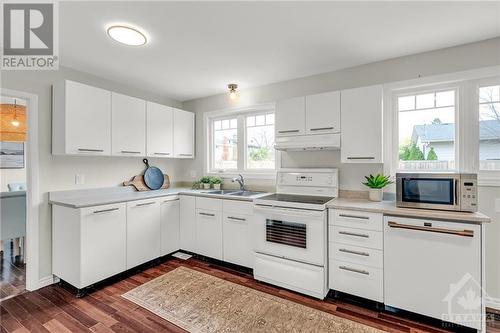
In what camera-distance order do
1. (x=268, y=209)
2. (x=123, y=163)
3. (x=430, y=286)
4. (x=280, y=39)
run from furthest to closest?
(x=123, y=163), (x=268, y=209), (x=280, y=39), (x=430, y=286)

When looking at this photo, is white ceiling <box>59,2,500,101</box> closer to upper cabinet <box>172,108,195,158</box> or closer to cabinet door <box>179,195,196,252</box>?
upper cabinet <box>172,108,195,158</box>

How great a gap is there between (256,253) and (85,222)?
70.3 inches

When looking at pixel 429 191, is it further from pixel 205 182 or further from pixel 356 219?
pixel 205 182

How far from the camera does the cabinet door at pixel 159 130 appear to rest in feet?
10.7

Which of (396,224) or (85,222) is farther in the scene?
(85,222)

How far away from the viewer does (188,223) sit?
3.25 metres

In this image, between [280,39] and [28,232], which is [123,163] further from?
[280,39]

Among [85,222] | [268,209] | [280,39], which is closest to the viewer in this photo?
[280,39]

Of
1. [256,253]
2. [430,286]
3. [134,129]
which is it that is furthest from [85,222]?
[430,286]

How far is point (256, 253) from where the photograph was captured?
2.59m

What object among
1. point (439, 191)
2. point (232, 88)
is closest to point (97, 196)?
point (232, 88)

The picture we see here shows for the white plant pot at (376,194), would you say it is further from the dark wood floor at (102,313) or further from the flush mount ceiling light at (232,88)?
the flush mount ceiling light at (232,88)

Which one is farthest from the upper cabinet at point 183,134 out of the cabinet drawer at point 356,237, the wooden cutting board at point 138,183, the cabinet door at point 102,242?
the cabinet drawer at point 356,237

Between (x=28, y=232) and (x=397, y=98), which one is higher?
(x=397, y=98)
